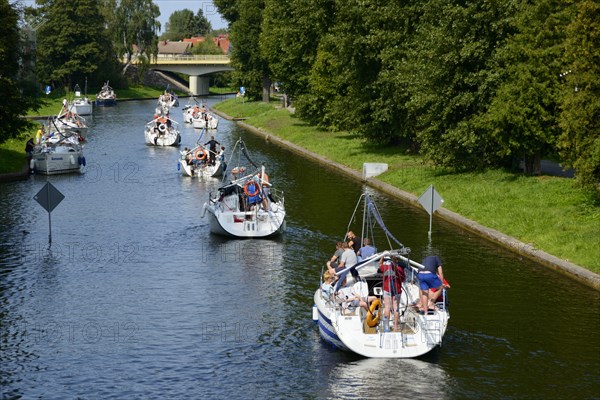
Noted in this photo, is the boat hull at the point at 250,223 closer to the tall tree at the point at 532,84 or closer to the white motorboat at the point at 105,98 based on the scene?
the tall tree at the point at 532,84

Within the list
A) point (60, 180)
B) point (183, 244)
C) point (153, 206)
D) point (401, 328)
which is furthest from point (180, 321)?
point (60, 180)

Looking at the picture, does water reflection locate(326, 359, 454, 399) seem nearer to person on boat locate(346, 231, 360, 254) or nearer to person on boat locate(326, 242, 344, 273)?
person on boat locate(326, 242, 344, 273)

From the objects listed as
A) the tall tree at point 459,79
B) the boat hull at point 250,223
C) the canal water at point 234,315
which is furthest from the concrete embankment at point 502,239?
the boat hull at point 250,223

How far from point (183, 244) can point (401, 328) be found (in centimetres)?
1769

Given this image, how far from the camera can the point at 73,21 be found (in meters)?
159

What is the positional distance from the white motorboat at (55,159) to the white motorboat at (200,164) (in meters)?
7.27

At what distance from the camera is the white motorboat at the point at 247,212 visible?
142ft

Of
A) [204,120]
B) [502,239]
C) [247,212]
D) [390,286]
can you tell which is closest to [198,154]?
[247,212]

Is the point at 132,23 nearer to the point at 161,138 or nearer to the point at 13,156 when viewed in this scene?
the point at 161,138

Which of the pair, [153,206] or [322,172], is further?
[322,172]

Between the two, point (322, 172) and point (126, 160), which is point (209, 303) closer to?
point (322, 172)

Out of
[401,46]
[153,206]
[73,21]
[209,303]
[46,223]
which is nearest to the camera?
[209,303]

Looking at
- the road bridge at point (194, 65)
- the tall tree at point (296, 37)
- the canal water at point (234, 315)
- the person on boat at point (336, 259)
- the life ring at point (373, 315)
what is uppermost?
the tall tree at point (296, 37)

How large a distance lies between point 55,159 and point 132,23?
114m
